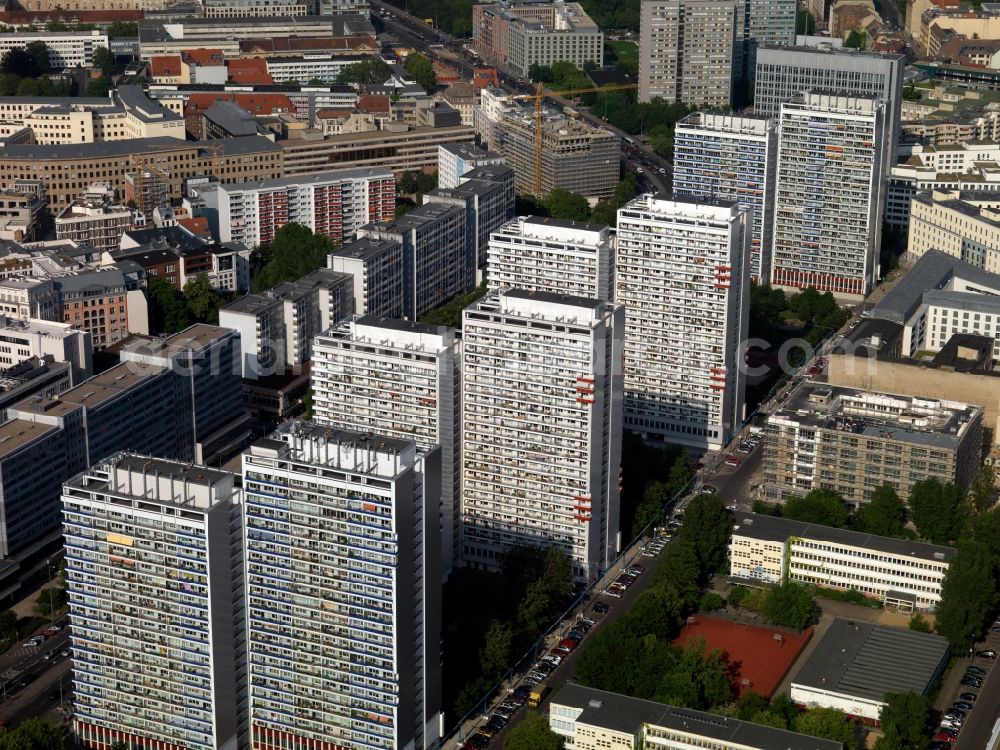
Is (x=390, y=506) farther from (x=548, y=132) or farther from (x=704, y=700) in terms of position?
(x=548, y=132)

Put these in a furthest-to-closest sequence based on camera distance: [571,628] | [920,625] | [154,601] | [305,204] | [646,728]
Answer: [305,204] → [571,628] → [920,625] → [646,728] → [154,601]

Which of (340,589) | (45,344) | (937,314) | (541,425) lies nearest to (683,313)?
(541,425)

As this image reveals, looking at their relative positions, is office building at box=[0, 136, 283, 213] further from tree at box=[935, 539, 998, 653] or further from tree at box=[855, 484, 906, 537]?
tree at box=[935, 539, 998, 653]

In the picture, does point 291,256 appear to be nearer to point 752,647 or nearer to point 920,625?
point 752,647

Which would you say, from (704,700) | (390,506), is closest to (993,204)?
(704,700)

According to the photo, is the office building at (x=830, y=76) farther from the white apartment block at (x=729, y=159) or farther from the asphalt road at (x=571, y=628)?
the asphalt road at (x=571, y=628)

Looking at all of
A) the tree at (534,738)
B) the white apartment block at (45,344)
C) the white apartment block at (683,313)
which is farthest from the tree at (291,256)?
the tree at (534,738)
